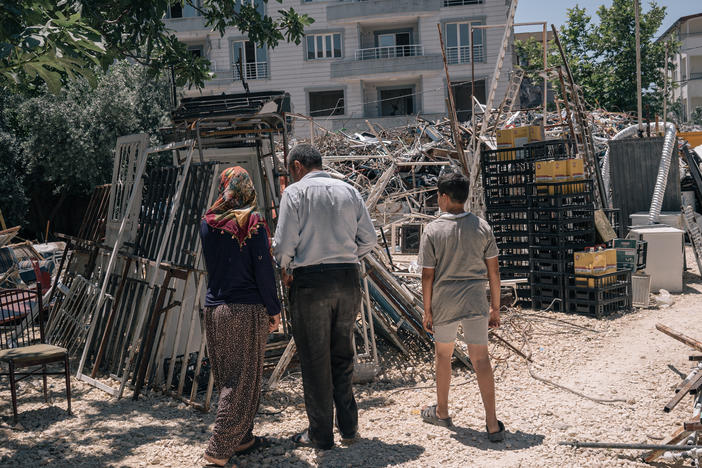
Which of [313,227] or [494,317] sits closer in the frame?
[313,227]

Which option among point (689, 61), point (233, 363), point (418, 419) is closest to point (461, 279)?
point (418, 419)

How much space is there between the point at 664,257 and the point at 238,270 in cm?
809

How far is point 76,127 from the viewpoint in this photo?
2022cm

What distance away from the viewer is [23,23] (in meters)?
4.52

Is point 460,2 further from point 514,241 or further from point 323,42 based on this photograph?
point 514,241

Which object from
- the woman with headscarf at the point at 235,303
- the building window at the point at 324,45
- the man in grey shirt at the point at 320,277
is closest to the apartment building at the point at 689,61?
the building window at the point at 324,45

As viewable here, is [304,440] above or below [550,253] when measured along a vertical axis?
below

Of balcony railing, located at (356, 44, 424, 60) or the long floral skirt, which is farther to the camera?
balcony railing, located at (356, 44, 424, 60)

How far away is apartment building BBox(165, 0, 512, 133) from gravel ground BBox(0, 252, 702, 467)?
25.8 meters

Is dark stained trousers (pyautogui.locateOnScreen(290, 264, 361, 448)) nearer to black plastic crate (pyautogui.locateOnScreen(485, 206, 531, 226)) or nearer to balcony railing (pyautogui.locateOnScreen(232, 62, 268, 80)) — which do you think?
black plastic crate (pyautogui.locateOnScreen(485, 206, 531, 226))

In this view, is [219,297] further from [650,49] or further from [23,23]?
[650,49]

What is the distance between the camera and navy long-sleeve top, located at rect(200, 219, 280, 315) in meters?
4.02

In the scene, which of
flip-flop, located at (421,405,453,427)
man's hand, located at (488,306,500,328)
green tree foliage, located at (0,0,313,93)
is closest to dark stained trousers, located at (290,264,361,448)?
flip-flop, located at (421,405,453,427)

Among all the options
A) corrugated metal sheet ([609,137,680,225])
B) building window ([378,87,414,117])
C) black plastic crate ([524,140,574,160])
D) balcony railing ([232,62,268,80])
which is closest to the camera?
black plastic crate ([524,140,574,160])
